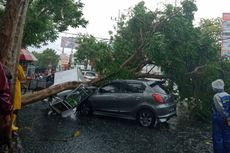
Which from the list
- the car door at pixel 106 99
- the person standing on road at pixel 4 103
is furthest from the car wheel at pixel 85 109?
the person standing on road at pixel 4 103

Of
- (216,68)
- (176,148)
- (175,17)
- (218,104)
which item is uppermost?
(175,17)

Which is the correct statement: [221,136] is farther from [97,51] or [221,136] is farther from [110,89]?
[97,51]

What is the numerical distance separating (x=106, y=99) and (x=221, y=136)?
19.4ft

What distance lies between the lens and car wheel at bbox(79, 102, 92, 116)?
1220 centimetres

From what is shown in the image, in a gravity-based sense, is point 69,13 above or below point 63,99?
above

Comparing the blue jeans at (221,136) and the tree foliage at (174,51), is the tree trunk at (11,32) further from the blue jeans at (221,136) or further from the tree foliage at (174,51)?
the tree foliage at (174,51)

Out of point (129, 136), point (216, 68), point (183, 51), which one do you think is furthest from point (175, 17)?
point (129, 136)

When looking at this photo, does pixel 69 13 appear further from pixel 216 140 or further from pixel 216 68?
pixel 216 140

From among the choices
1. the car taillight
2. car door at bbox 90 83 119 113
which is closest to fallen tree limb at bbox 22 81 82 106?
car door at bbox 90 83 119 113

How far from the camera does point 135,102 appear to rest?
35.5 ft

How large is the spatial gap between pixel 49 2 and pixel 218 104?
9280 mm

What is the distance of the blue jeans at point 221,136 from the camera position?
614cm

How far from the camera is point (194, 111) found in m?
13.1

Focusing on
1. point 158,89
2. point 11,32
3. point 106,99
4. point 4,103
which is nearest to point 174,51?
point 158,89
